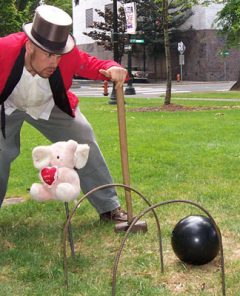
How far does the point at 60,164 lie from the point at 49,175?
11 centimetres

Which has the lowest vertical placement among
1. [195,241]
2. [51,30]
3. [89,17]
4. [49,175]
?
[195,241]

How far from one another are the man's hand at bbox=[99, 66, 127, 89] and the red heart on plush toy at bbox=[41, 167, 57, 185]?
3.02 feet

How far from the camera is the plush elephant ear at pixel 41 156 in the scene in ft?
12.0

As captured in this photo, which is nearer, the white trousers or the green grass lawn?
the green grass lawn

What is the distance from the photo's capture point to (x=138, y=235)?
4.56 meters

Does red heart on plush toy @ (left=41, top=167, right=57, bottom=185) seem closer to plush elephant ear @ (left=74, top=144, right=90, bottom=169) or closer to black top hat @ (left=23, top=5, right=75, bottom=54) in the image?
plush elephant ear @ (left=74, top=144, right=90, bottom=169)

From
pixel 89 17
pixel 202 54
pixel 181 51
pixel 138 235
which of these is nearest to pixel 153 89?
pixel 181 51

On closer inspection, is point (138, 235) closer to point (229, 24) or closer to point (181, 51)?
point (229, 24)

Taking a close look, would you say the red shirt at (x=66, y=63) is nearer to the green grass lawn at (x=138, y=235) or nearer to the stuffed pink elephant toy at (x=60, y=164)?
the stuffed pink elephant toy at (x=60, y=164)

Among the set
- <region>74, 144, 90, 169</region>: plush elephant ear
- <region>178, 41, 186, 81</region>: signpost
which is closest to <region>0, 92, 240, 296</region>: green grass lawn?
<region>74, 144, 90, 169</region>: plush elephant ear

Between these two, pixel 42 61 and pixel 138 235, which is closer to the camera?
pixel 42 61

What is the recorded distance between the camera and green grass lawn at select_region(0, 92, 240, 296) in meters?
3.65

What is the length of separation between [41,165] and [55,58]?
0.74 m

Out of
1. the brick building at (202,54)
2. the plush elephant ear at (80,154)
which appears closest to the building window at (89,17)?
the brick building at (202,54)
